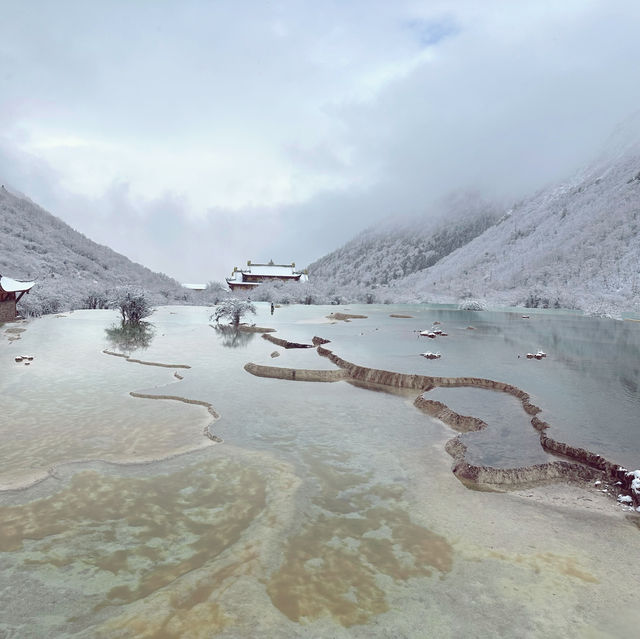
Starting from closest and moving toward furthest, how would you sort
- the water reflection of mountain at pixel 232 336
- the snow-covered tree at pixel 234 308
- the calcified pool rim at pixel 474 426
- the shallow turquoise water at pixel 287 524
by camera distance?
1. the shallow turquoise water at pixel 287 524
2. the calcified pool rim at pixel 474 426
3. the water reflection of mountain at pixel 232 336
4. the snow-covered tree at pixel 234 308

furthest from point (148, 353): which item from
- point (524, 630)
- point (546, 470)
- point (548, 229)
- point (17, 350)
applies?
point (548, 229)

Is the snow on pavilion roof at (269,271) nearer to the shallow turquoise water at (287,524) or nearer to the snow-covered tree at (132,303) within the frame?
the snow-covered tree at (132,303)

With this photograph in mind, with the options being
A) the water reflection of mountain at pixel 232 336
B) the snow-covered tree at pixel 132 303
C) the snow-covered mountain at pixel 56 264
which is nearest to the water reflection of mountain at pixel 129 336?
the snow-covered tree at pixel 132 303

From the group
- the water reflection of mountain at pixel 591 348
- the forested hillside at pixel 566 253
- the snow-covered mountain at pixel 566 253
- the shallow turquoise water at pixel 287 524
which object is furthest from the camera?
the snow-covered mountain at pixel 566 253

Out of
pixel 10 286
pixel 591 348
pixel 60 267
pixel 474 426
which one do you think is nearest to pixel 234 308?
pixel 10 286

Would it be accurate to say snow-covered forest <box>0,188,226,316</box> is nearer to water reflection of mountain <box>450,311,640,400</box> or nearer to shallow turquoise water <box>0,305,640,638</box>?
shallow turquoise water <box>0,305,640,638</box>

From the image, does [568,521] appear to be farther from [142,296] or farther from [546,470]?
[142,296]

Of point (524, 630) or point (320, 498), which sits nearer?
point (524, 630)
